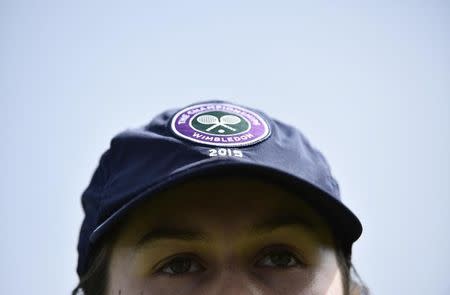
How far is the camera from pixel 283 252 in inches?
51.1

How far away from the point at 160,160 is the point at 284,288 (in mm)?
487

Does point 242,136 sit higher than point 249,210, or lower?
higher

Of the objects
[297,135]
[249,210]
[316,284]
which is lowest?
[316,284]

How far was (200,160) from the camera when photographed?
1.22 meters

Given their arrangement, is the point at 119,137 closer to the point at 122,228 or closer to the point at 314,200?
the point at 122,228

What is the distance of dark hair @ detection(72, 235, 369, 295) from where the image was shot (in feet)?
4.53

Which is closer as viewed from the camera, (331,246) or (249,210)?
(249,210)

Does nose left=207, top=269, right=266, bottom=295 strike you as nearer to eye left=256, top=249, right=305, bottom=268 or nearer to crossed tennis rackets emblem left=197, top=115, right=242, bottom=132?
eye left=256, top=249, right=305, bottom=268

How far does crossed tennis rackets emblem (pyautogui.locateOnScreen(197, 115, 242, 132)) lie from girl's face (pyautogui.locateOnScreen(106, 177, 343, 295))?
6.8 inches

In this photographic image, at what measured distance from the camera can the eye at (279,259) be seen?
1.28 m

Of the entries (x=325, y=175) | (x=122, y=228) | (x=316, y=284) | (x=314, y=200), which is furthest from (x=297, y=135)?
(x=122, y=228)

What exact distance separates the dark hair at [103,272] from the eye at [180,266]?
20cm

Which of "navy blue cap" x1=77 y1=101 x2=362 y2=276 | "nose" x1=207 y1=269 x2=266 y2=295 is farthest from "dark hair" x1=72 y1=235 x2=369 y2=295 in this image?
"nose" x1=207 y1=269 x2=266 y2=295

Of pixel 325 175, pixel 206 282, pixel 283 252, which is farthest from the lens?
pixel 325 175
